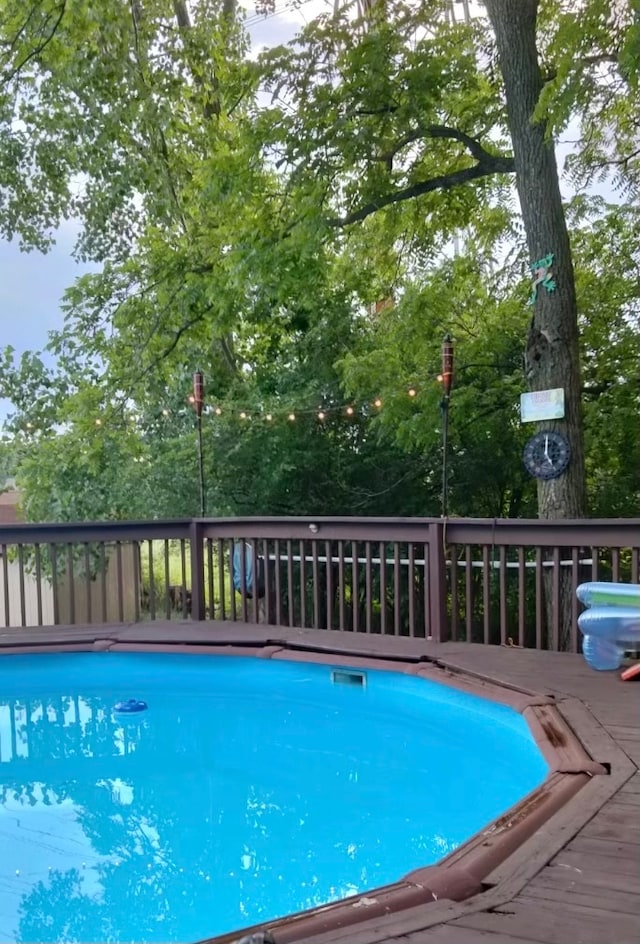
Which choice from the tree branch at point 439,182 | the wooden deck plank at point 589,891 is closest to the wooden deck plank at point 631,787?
the wooden deck plank at point 589,891

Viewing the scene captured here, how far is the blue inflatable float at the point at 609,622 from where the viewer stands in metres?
3.92

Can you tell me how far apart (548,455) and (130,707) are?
326 cm

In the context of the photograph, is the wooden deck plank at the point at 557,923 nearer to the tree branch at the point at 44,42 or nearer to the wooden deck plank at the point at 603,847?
the wooden deck plank at the point at 603,847

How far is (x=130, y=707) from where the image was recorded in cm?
447

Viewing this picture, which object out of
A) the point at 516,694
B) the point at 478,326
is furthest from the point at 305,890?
the point at 478,326

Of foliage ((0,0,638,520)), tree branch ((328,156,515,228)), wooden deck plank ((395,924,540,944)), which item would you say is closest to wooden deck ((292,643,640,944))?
wooden deck plank ((395,924,540,944))

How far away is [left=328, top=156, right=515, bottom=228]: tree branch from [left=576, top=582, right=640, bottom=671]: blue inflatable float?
3594 mm

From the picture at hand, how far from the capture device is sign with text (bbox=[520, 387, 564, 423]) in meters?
5.24

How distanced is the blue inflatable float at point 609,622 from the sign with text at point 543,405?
1562mm

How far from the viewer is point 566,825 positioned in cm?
218

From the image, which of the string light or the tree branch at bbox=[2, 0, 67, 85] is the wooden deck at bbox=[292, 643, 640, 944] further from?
the tree branch at bbox=[2, 0, 67, 85]

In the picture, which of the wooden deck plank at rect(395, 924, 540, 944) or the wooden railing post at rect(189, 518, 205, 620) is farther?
the wooden railing post at rect(189, 518, 205, 620)

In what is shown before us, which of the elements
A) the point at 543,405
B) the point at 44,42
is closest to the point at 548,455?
the point at 543,405

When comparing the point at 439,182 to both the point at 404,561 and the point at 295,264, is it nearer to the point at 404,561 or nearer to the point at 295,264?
the point at 295,264
